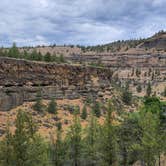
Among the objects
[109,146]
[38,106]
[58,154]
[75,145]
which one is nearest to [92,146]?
[75,145]

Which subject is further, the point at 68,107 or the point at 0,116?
the point at 68,107

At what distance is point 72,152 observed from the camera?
52219mm

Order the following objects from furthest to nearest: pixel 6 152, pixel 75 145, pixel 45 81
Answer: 1. pixel 45 81
2. pixel 75 145
3. pixel 6 152

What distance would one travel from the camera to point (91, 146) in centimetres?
5069

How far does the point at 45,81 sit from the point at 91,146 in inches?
1600

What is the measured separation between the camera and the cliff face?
79.8 metres

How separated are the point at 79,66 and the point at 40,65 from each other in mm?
13731

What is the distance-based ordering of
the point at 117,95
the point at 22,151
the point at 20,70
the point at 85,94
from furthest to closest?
the point at 117,95 < the point at 85,94 < the point at 20,70 < the point at 22,151

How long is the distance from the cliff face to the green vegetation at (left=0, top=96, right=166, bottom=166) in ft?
93.0

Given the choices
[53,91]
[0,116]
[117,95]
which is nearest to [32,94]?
[53,91]

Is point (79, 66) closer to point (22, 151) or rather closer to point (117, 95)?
point (117, 95)

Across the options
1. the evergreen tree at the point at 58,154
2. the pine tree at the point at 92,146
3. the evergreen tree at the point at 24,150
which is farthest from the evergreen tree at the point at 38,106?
the evergreen tree at the point at 24,150

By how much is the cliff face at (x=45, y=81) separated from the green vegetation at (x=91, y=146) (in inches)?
1116

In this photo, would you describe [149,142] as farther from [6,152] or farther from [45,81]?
[45,81]
